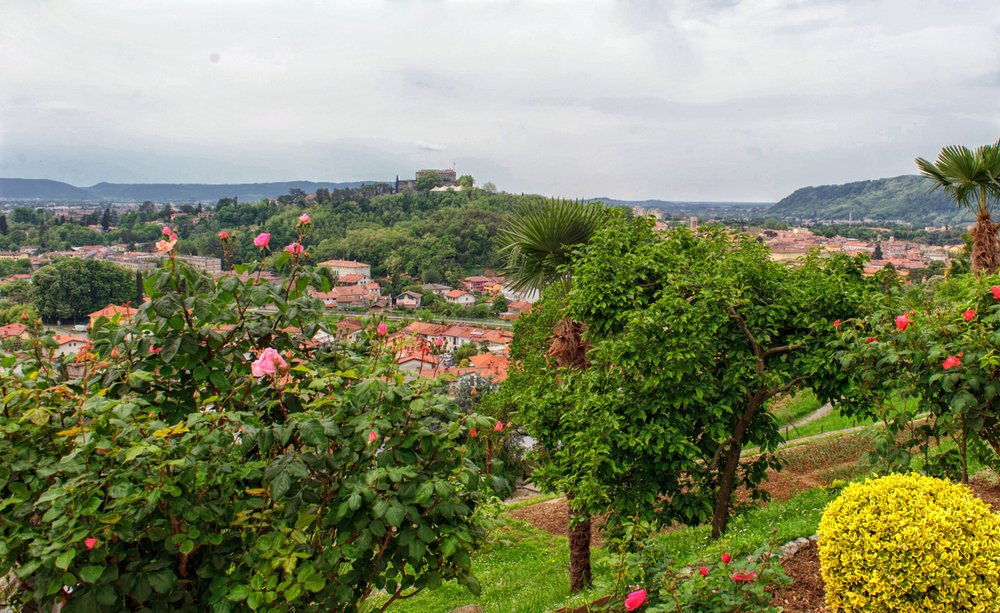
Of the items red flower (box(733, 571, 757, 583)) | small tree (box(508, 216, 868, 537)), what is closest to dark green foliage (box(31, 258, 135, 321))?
small tree (box(508, 216, 868, 537))

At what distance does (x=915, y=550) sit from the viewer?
2615 millimetres

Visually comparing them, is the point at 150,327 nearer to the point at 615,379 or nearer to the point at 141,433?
the point at 141,433

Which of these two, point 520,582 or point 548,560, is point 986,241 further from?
point 520,582

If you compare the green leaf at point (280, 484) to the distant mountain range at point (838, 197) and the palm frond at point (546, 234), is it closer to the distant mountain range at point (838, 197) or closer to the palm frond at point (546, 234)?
the palm frond at point (546, 234)

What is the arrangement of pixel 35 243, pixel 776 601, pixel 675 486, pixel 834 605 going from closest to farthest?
pixel 834 605 → pixel 776 601 → pixel 675 486 → pixel 35 243

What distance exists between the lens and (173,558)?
2043 millimetres

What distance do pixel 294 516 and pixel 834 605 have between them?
7.79ft

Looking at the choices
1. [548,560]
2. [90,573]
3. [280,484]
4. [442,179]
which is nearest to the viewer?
[90,573]

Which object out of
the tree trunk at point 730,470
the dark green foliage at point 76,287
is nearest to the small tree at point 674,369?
the tree trunk at point 730,470

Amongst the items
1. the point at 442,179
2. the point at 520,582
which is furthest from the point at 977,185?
the point at 442,179

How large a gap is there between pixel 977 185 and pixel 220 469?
9906mm

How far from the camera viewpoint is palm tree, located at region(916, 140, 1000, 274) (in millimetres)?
8289

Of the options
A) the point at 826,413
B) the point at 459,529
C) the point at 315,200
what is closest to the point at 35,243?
the point at 315,200

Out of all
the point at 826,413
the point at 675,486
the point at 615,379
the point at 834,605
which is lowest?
the point at 826,413
